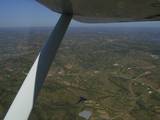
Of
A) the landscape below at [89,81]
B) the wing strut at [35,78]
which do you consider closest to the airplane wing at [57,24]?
the wing strut at [35,78]

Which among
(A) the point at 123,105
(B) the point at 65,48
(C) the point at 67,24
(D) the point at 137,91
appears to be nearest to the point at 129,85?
(D) the point at 137,91

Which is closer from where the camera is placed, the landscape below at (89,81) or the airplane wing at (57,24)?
the airplane wing at (57,24)

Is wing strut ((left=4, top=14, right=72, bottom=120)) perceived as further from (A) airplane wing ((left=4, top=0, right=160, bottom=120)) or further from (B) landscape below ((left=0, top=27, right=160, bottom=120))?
(B) landscape below ((left=0, top=27, right=160, bottom=120))

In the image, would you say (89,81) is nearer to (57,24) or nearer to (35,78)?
(57,24)

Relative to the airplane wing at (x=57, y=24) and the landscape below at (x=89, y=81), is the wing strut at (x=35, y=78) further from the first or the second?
the landscape below at (x=89, y=81)

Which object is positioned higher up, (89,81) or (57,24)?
(57,24)

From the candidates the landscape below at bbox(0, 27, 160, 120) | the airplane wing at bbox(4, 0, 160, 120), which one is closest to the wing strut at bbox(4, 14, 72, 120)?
the airplane wing at bbox(4, 0, 160, 120)

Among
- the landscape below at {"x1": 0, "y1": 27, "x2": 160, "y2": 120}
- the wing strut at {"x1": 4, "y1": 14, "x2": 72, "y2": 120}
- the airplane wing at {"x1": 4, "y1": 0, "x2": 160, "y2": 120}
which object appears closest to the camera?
the airplane wing at {"x1": 4, "y1": 0, "x2": 160, "y2": 120}

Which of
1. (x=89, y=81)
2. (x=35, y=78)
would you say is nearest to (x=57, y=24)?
(x=35, y=78)

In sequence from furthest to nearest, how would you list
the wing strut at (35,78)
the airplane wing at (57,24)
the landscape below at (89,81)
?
the landscape below at (89,81) → the wing strut at (35,78) → the airplane wing at (57,24)
